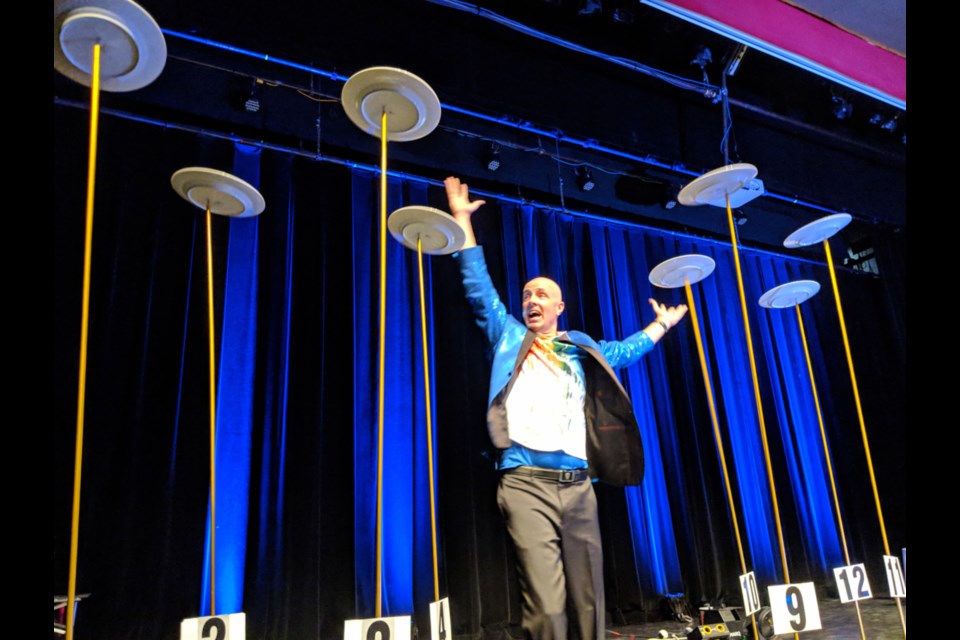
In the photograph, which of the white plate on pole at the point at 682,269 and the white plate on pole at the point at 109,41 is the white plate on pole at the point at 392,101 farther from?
the white plate on pole at the point at 682,269

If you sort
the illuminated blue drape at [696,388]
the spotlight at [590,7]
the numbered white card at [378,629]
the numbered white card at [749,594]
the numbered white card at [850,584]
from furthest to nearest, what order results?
the illuminated blue drape at [696,388] → the spotlight at [590,7] → the numbered white card at [850,584] → the numbered white card at [749,594] → the numbered white card at [378,629]

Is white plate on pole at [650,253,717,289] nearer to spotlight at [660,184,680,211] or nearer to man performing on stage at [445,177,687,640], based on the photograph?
man performing on stage at [445,177,687,640]

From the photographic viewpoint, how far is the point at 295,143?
355 centimetres

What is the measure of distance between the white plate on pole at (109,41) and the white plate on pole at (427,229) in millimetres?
848

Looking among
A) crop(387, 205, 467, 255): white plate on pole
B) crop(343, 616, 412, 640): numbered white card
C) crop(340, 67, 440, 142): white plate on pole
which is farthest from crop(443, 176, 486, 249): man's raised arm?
crop(343, 616, 412, 640): numbered white card

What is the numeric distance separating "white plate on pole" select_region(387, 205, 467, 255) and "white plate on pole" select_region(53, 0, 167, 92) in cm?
85

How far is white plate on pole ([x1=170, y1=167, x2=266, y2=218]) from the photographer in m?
2.09

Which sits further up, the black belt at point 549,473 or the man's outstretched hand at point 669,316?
the man's outstretched hand at point 669,316

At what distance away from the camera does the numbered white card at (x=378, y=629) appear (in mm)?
1699

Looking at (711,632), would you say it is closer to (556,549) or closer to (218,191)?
(556,549)

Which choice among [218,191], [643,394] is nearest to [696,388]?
[643,394]

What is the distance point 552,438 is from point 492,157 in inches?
82.4

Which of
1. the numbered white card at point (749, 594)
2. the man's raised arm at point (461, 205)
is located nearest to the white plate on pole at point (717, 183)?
the man's raised arm at point (461, 205)

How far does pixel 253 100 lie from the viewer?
123 inches
